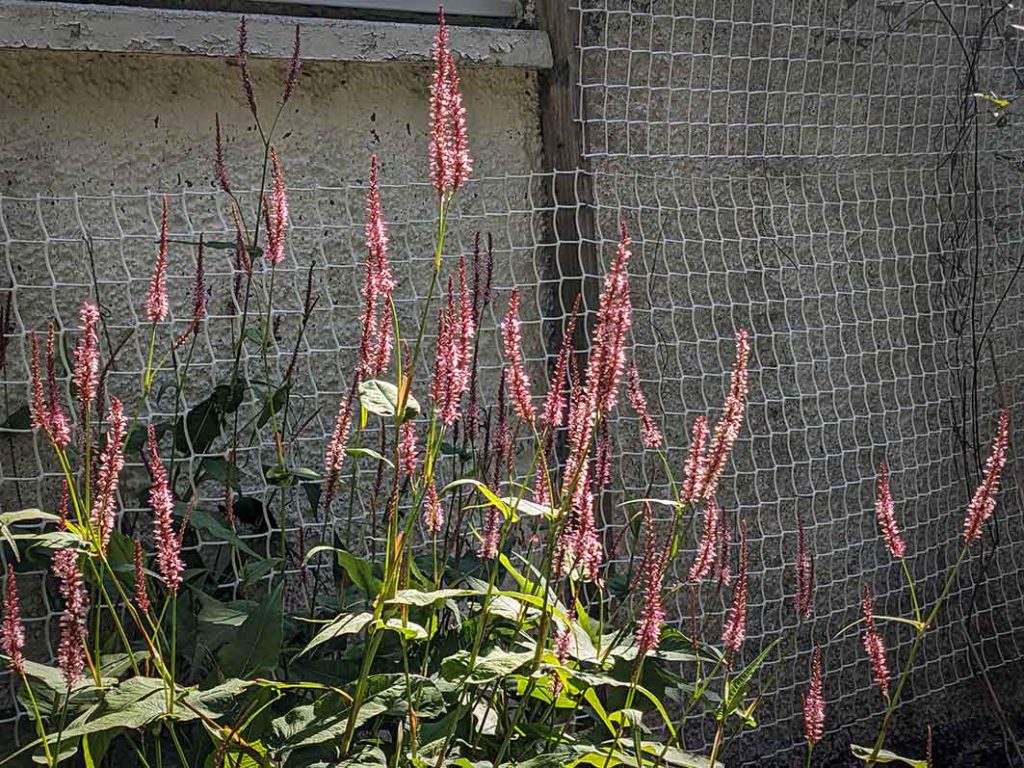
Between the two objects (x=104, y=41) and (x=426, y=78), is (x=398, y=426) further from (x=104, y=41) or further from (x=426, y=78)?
(x=426, y=78)

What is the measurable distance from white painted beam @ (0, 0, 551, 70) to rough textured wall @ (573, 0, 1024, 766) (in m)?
0.26

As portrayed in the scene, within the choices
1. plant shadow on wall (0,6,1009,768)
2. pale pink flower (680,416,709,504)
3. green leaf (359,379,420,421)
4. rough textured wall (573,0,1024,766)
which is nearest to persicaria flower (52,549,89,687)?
plant shadow on wall (0,6,1009,768)

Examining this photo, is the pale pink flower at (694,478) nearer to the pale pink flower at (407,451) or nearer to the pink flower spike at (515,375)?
the pink flower spike at (515,375)

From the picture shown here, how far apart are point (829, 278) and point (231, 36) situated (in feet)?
6.03

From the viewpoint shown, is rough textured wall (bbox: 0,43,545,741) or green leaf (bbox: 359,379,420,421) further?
rough textured wall (bbox: 0,43,545,741)

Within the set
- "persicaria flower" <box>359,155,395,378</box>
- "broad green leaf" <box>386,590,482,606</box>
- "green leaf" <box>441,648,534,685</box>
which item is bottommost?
"green leaf" <box>441,648,534,685</box>

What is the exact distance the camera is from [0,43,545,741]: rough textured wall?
270cm

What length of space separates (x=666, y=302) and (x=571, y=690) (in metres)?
1.66

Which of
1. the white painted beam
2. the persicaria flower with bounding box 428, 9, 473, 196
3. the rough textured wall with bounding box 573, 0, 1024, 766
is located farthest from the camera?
the rough textured wall with bounding box 573, 0, 1024, 766

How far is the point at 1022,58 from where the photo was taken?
433 cm

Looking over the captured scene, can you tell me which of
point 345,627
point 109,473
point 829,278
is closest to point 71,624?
point 109,473

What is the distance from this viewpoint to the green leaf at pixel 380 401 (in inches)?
67.6

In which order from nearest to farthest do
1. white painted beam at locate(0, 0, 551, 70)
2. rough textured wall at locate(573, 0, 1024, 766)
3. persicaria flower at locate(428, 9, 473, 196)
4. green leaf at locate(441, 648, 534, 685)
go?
1. persicaria flower at locate(428, 9, 473, 196)
2. green leaf at locate(441, 648, 534, 685)
3. white painted beam at locate(0, 0, 551, 70)
4. rough textured wall at locate(573, 0, 1024, 766)

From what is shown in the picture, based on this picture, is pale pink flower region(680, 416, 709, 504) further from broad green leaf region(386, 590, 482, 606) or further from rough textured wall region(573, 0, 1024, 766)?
rough textured wall region(573, 0, 1024, 766)
